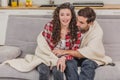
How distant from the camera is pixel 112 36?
10.2ft

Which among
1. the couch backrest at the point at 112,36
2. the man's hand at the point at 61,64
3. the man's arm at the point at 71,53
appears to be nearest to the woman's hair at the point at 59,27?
the man's arm at the point at 71,53

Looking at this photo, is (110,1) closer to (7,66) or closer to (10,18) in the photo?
(10,18)

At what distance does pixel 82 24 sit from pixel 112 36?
41 cm

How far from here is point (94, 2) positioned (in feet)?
15.1

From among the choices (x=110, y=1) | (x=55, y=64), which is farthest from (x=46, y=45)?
(x=110, y=1)

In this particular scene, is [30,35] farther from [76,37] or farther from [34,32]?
[76,37]

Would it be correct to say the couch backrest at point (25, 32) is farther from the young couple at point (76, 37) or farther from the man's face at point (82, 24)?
the man's face at point (82, 24)

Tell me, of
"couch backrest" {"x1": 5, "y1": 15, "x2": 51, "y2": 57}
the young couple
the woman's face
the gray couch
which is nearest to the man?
the young couple

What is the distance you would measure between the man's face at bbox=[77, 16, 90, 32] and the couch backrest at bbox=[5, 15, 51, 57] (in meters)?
0.44

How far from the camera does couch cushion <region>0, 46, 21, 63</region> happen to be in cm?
292

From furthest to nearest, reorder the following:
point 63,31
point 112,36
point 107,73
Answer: point 112,36, point 63,31, point 107,73

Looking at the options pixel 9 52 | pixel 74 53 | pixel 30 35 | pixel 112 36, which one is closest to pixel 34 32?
pixel 30 35

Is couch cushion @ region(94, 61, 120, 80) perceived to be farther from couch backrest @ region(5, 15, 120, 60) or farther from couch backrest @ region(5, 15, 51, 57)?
couch backrest @ region(5, 15, 51, 57)

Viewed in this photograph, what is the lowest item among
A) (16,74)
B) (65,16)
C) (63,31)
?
(16,74)
